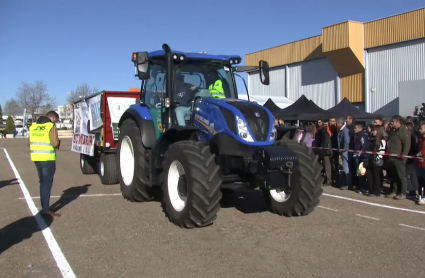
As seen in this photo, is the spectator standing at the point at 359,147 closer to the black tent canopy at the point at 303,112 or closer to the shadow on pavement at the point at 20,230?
the black tent canopy at the point at 303,112

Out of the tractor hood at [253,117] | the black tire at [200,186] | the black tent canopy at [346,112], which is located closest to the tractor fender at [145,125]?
the tractor hood at [253,117]

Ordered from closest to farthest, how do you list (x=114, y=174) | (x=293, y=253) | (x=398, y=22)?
(x=293, y=253), (x=114, y=174), (x=398, y=22)

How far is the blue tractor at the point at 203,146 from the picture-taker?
225 inches

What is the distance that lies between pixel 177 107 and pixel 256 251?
298 cm

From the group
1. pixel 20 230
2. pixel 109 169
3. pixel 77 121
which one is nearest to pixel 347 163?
pixel 109 169

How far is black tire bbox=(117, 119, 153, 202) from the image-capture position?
24.2 feet

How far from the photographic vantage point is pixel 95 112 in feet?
37.4

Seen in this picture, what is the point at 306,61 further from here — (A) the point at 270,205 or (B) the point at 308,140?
(A) the point at 270,205

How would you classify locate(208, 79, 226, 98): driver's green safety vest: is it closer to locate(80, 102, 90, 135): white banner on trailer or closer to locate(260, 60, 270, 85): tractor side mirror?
locate(260, 60, 270, 85): tractor side mirror

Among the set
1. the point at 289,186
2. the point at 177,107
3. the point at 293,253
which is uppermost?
the point at 177,107

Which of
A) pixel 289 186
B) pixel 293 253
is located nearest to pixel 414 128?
pixel 289 186

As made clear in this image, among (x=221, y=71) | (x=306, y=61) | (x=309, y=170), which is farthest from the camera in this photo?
(x=306, y=61)

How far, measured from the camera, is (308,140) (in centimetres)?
1134

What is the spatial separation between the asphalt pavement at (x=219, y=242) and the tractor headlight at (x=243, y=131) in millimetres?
1310
